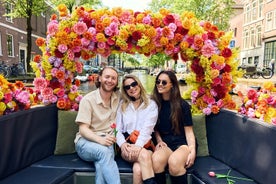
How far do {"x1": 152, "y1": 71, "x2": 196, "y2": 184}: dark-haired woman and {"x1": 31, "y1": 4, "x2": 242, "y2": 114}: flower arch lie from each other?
64 centimetres

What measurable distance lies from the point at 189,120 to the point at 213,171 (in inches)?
24.8

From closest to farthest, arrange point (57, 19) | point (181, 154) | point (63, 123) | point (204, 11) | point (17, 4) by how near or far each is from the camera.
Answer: point (181, 154), point (63, 123), point (57, 19), point (17, 4), point (204, 11)

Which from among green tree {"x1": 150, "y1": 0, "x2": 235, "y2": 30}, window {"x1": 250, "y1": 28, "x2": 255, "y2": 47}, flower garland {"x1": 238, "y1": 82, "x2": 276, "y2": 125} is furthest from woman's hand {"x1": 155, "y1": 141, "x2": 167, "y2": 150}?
window {"x1": 250, "y1": 28, "x2": 255, "y2": 47}

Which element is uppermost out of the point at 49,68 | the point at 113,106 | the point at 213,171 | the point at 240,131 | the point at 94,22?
the point at 94,22

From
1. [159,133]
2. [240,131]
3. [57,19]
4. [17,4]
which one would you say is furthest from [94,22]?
[17,4]

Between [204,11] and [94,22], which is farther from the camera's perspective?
[204,11]

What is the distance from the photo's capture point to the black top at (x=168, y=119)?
330 cm

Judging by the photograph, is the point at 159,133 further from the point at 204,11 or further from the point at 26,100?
the point at 204,11

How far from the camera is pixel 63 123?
3.72 meters

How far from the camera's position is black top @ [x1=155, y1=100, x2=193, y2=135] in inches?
130

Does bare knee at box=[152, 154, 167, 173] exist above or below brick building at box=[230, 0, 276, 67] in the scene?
below

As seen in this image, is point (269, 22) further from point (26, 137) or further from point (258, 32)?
point (26, 137)

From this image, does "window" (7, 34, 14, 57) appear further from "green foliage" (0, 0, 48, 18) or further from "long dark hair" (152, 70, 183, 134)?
"long dark hair" (152, 70, 183, 134)

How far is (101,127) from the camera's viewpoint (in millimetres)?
3340
